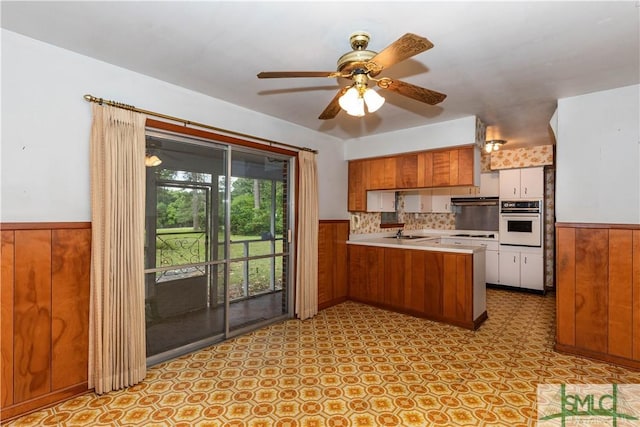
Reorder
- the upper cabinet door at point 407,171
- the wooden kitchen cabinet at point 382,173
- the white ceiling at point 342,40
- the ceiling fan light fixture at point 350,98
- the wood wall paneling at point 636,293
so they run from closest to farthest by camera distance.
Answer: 1. the white ceiling at point 342,40
2. the ceiling fan light fixture at point 350,98
3. the wood wall paneling at point 636,293
4. the upper cabinet door at point 407,171
5. the wooden kitchen cabinet at point 382,173

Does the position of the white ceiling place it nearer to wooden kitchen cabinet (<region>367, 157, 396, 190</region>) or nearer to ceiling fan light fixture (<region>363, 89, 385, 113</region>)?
ceiling fan light fixture (<region>363, 89, 385, 113</region>)

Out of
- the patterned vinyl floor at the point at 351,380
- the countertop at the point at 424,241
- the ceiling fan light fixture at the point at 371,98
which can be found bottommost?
the patterned vinyl floor at the point at 351,380

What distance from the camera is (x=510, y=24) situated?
2.02 metres

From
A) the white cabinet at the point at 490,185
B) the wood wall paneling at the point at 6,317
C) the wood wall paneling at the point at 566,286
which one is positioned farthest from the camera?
the white cabinet at the point at 490,185

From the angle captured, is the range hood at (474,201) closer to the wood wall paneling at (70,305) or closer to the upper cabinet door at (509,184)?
the upper cabinet door at (509,184)

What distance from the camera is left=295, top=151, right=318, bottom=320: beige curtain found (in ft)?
13.8

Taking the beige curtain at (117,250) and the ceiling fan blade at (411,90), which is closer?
the ceiling fan blade at (411,90)

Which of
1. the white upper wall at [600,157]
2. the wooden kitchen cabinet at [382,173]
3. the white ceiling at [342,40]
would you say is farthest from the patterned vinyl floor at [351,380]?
the white ceiling at [342,40]

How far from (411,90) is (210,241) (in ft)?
8.22

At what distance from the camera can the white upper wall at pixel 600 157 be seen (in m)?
2.95

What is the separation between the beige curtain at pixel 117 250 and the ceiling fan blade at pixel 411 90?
6.70ft

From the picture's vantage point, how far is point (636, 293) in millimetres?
2881

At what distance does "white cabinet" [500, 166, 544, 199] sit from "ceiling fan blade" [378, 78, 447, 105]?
4.27 m

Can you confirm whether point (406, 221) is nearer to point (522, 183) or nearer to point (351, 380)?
point (522, 183)
